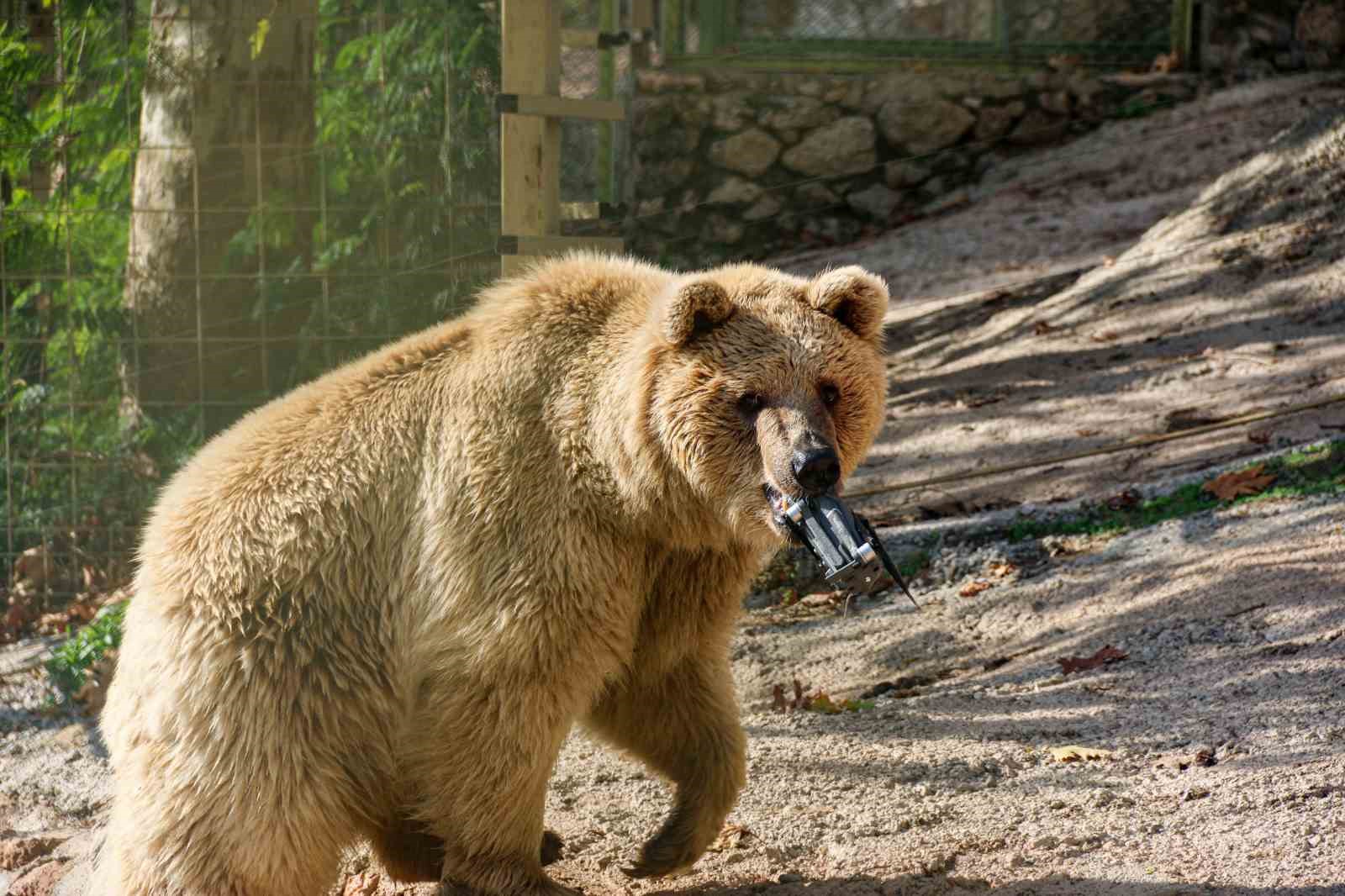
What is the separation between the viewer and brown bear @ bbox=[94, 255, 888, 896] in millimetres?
3693

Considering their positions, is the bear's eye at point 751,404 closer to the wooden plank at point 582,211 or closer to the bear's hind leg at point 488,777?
the bear's hind leg at point 488,777

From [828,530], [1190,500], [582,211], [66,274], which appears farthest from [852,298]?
[66,274]

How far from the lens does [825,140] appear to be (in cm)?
1313

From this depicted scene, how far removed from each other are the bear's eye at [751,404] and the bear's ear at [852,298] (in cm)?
34

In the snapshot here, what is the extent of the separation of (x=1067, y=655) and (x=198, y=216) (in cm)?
465

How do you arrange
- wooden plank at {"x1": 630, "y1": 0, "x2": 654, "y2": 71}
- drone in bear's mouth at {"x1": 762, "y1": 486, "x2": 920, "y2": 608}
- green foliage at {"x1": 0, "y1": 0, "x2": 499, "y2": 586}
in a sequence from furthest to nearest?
1. wooden plank at {"x1": 630, "y1": 0, "x2": 654, "y2": 71}
2. green foliage at {"x1": 0, "y1": 0, "x2": 499, "y2": 586}
3. drone in bear's mouth at {"x1": 762, "y1": 486, "x2": 920, "y2": 608}

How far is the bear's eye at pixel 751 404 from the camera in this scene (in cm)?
375

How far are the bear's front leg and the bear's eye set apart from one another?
2.71 ft

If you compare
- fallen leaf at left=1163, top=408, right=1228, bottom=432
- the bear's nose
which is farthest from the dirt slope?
the bear's nose

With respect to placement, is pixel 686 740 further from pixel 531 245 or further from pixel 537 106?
pixel 537 106

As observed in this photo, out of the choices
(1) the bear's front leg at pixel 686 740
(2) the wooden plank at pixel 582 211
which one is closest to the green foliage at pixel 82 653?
(2) the wooden plank at pixel 582 211

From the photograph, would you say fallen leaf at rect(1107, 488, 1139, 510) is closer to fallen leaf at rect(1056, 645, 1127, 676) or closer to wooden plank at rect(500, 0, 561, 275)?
fallen leaf at rect(1056, 645, 1127, 676)

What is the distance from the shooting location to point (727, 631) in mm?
4215

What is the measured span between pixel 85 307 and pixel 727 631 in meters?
4.89
